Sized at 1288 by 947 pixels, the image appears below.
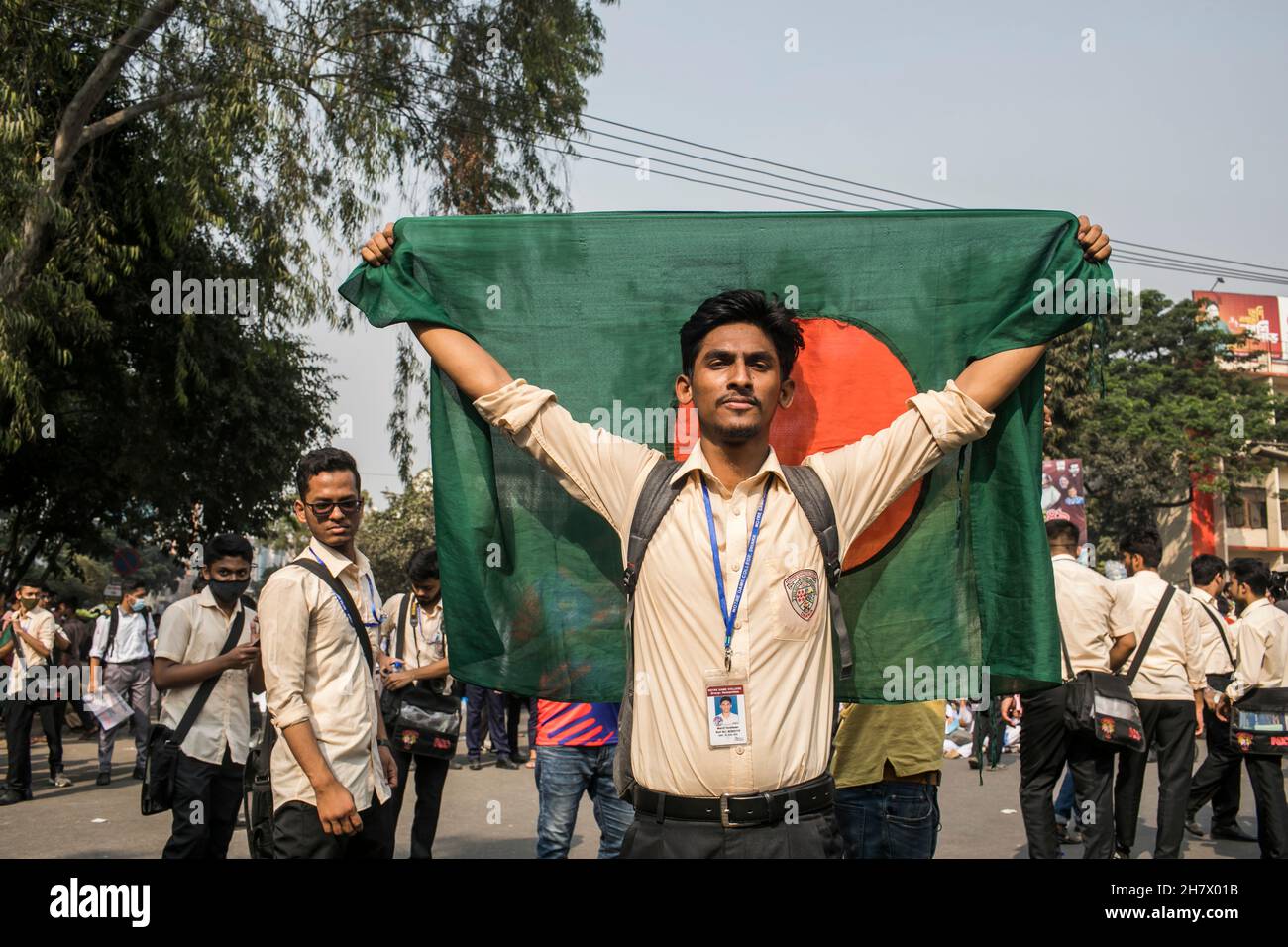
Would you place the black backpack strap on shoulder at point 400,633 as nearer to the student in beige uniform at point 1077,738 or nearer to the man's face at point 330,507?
the man's face at point 330,507

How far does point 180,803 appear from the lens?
5680mm

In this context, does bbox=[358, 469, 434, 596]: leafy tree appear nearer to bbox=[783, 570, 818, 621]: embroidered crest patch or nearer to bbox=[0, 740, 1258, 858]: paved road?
bbox=[0, 740, 1258, 858]: paved road

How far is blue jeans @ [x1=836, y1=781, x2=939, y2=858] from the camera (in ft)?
15.0

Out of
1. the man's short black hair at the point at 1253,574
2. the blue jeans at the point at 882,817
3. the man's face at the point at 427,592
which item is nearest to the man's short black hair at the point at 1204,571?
the man's short black hair at the point at 1253,574

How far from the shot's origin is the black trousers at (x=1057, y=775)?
684 cm

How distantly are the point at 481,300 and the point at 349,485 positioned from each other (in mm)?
939

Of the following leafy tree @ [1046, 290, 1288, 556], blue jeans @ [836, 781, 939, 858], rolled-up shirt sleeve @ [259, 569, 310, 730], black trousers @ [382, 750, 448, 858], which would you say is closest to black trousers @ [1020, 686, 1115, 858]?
blue jeans @ [836, 781, 939, 858]

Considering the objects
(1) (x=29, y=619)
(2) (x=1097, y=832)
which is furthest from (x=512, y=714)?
(2) (x=1097, y=832)

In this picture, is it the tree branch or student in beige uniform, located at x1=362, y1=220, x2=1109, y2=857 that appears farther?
the tree branch

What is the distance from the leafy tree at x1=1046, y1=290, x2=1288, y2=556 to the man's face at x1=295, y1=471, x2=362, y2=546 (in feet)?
129

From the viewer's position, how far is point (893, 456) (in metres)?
3.43

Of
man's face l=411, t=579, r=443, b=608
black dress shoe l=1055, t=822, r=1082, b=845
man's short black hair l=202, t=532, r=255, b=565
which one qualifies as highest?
man's short black hair l=202, t=532, r=255, b=565

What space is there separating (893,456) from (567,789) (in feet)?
9.96

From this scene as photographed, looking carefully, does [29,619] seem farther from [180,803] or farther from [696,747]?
[696,747]
